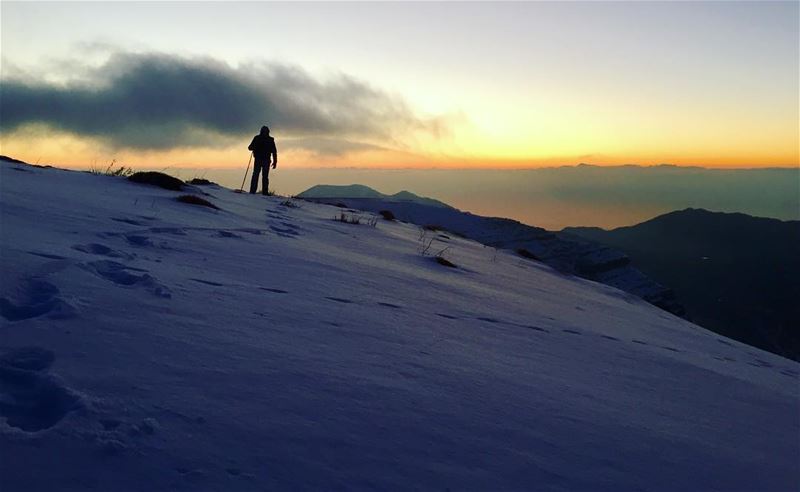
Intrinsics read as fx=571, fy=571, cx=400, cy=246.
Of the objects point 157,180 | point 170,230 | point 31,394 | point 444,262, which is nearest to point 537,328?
point 444,262

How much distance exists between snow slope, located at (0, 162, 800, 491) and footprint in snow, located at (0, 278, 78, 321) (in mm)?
13

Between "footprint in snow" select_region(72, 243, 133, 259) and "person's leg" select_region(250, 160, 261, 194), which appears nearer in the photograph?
"footprint in snow" select_region(72, 243, 133, 259)

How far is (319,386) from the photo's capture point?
96.2 inches

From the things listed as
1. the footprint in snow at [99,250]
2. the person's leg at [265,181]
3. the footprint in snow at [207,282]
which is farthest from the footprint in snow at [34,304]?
the person's leg at [265,181]

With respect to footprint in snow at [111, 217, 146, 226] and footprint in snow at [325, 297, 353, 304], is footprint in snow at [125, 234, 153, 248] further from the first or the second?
footprint in snow at [325, 297, 353, 304]

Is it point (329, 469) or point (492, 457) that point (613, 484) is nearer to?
point (492, 457)

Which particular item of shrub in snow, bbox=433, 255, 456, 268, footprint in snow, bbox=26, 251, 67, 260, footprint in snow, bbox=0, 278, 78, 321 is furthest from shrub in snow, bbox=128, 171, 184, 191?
footprint in snow, bbox=0, 278, 78, 321

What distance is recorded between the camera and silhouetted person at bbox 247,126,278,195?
595 inches

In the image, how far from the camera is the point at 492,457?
A: 2.12 metres

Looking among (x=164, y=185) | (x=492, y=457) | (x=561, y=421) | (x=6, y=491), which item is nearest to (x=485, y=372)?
(x=561, y=421)

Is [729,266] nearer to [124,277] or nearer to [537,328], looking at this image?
[537,328]

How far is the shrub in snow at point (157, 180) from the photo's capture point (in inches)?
397

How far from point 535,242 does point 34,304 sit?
20429 millimetres

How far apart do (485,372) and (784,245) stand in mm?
118062
